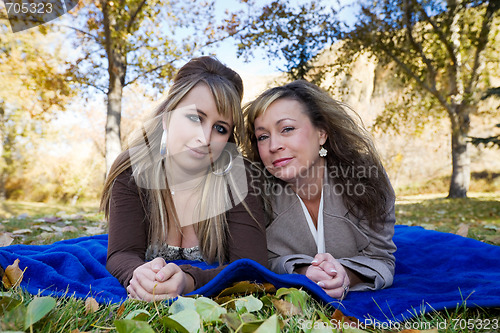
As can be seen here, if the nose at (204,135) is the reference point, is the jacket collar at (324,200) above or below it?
below

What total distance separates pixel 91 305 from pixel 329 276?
110cm

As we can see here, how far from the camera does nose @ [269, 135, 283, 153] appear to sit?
2.29m

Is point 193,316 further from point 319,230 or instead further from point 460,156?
point 460,156

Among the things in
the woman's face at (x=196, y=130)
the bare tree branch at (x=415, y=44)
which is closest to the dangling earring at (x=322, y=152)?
the woman's face at (x=196, y=130)

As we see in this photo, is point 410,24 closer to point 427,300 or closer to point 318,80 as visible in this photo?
point 318,80

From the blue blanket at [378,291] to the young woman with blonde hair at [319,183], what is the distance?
0.29 m

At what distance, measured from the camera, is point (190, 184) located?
2430mm

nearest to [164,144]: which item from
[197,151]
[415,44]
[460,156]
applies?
[197,151]

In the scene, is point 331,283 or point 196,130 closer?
point 331,283

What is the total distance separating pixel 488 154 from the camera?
19.4m

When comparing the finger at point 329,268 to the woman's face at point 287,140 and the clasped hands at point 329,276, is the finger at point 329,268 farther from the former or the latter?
the woman's face at point 287,140

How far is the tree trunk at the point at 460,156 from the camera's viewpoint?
436 inches

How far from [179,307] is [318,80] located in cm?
940

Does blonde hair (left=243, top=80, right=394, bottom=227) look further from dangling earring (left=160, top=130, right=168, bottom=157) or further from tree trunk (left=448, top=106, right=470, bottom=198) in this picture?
tree trunk (left=448, top=106, right=470, bottom=198)
